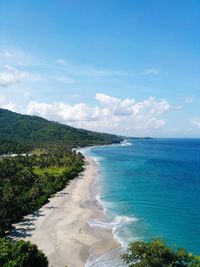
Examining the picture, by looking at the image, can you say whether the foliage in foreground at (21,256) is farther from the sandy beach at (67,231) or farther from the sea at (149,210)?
the sea at (149,210)

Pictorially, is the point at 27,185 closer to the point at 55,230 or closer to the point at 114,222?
the point at 55,230

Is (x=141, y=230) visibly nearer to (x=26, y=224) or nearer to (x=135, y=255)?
(x=26, y=224)

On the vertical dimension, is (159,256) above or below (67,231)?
above

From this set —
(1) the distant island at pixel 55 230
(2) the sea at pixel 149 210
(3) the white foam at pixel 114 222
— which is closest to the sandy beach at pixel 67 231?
(1) the distant island at pixel 55 230

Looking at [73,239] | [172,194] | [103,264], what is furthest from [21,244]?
[172,194]

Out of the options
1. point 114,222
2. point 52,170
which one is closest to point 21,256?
point 114,222
